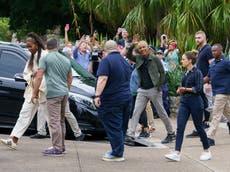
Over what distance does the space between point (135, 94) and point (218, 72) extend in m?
2.27

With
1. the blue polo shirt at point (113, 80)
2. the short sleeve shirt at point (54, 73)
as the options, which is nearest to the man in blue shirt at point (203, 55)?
the blue polo shirt at point (113, 80)

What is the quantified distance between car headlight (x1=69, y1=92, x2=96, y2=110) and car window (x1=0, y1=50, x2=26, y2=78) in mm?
1028

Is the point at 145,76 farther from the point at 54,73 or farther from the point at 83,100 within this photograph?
the point at 54,73

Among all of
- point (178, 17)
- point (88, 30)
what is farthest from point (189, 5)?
point (88, 30)

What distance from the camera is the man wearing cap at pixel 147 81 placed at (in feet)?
39.5

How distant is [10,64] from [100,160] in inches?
128

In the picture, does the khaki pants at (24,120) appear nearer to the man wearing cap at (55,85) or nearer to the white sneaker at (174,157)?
the man wearing cap at (55,85)

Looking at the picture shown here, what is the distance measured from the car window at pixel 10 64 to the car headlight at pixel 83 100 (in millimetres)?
1028

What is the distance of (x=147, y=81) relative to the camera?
12156 mm

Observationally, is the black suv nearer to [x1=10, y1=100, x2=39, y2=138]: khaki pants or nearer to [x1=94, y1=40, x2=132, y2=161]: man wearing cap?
[x1=10, y1=100, x2=39, y2=138]: khaki pants

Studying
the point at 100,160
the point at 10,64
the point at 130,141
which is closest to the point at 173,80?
the point at 130,141

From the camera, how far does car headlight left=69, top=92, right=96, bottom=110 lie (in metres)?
12.2

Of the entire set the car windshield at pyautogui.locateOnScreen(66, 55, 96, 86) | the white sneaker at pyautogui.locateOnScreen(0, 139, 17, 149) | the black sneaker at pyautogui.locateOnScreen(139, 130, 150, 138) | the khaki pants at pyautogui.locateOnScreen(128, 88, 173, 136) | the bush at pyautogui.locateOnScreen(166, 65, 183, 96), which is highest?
the bush at pyautogui.locateOnScreen(166, 65, 183, 96)

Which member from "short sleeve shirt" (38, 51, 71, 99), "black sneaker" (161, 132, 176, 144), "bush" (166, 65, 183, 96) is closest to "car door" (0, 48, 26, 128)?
"short sleeve shirt" (38, 51, 71, 99)
